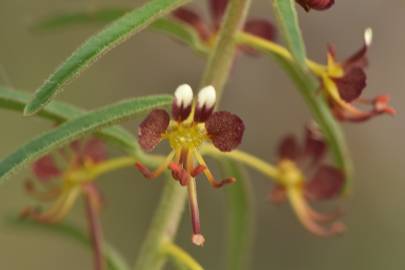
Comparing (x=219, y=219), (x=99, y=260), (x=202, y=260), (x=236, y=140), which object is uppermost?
(x=219, y=219)

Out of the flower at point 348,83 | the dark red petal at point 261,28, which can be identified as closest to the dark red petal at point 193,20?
the dark red petal at point 261,28

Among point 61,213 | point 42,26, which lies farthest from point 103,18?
point 61,213

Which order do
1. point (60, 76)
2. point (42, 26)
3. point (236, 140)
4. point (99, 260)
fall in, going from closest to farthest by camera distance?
point (60, 76), point (236, 140), point (99, 260), point (42, 26)

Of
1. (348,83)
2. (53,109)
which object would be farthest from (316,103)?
(53,109)

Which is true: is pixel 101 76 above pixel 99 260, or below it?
above

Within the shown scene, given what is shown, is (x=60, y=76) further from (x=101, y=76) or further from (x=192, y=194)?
(x=101, y=76)

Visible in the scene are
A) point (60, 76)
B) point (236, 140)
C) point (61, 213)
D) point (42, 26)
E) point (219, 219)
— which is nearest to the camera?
point (60, 76)

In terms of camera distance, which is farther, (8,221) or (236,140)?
(8,221)
